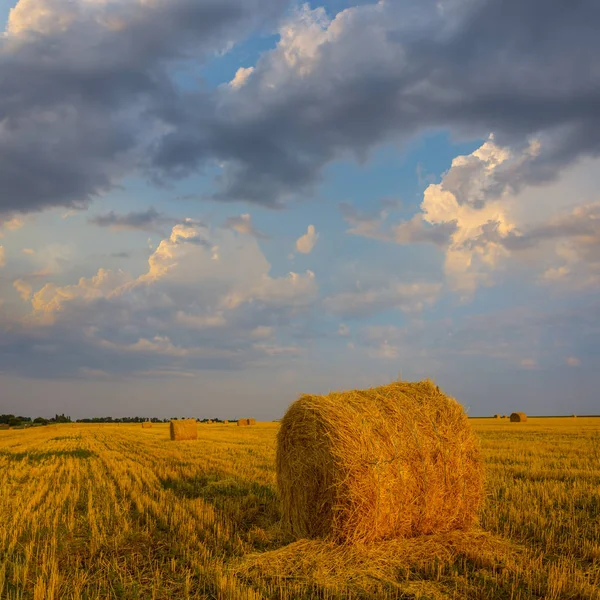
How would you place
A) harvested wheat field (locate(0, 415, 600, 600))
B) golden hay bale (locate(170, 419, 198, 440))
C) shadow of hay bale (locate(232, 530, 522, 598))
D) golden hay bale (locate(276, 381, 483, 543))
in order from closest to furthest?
harvested wheat field (locate(0, 415, 600, 600)) < shadow of hay bale (locate(232, 530, 522, 598)) < golden hay bale (locate(276, 381, 483, 543)) < golden hay bale (locate(170, 419, 198, 440))

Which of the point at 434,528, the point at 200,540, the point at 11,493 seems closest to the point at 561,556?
the point at 434,528

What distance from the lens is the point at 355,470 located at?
7410 millimetres

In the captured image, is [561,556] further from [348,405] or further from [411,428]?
[348,405]

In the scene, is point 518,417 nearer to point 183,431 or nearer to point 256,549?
point 183,431

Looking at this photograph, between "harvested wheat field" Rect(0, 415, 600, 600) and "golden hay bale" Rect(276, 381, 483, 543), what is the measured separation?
0.31 meters

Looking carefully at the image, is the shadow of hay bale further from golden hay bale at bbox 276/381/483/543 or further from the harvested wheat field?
golden hay bale at bbox 276/381/483/543

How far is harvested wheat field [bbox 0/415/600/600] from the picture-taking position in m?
5.78

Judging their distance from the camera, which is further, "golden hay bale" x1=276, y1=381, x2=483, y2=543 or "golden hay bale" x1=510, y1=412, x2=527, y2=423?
"golden hay bale" x1=510, y1=412, x2=527, y2=423

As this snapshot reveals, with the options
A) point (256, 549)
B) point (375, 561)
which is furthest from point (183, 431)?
point (375, 561)

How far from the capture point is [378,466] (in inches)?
293

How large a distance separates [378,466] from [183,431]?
83.3ft

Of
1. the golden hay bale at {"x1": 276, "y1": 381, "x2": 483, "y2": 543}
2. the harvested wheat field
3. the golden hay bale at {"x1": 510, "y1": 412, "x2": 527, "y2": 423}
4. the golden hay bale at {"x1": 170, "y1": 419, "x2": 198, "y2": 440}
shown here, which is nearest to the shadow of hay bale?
the harvested wheat field

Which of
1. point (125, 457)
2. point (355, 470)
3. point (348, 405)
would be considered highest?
point (348, 405)

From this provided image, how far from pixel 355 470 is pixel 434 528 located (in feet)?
5.85
